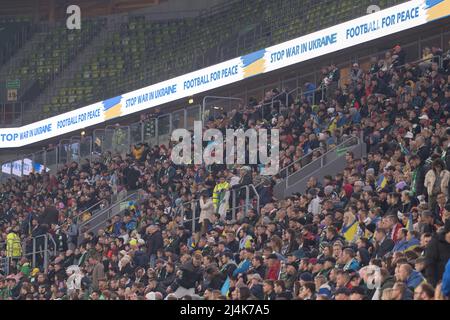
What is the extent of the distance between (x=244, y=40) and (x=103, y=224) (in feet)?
20.0

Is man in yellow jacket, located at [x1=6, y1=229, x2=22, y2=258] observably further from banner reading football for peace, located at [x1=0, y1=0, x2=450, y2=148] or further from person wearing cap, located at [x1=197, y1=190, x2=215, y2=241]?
person wearing cap, located at [x1=197, y1=190, x2=215, y2=241]

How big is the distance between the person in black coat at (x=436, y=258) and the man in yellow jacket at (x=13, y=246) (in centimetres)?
1608

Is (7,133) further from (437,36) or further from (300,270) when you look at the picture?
(300,270)

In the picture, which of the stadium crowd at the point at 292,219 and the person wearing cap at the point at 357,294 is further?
the stadium crowd at the point at 292,219

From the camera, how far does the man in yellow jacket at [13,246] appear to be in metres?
26.2

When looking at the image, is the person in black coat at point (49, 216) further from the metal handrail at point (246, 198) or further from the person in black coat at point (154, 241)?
the metal handrail at point (246, 198)

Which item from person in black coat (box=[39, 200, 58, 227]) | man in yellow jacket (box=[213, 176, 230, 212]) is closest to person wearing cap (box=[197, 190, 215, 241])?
man in yellow jacket (box=[213, 176, 230, 212])

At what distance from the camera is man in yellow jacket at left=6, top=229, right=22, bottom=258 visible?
26188 millimetres

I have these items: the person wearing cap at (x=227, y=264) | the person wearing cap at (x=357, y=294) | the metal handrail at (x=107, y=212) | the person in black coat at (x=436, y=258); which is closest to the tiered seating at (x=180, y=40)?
the metal handrail at (x=107, y=212)

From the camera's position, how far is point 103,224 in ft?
88.5

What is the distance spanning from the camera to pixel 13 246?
26234 millimetres

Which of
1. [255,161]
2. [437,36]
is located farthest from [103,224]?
[437,36]

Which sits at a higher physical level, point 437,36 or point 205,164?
point 437,36

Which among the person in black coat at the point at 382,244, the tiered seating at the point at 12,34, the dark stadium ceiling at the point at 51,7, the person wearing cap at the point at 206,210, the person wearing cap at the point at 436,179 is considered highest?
the dark stadium ceiling at the point at 51,7
